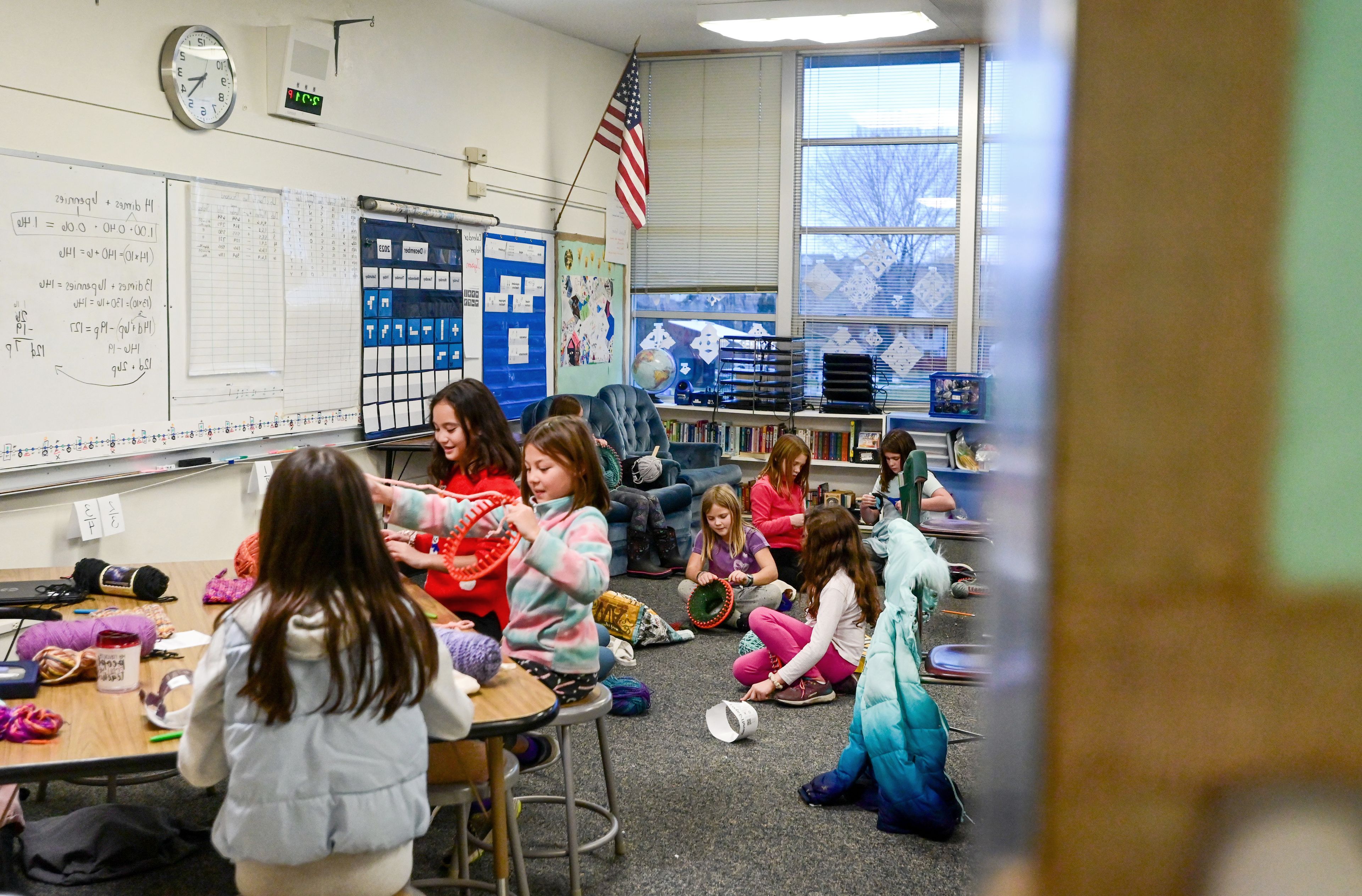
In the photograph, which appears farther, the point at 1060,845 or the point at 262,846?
the point at 262,846

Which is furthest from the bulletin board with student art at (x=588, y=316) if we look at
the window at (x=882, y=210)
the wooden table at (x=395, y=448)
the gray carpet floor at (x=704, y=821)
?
the gray carpet floor at (x=704, y=821)

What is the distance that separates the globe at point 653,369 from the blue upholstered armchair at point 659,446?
1.83ft

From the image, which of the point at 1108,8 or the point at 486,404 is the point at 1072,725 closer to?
the point at 1108,8

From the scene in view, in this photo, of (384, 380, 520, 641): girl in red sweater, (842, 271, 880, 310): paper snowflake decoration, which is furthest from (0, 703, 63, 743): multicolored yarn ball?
(842, 271, 880, 310): paper snowflake decoration

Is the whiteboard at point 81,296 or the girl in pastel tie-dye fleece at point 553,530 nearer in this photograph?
the girl in pastel tie-dye fleece at point 553,530

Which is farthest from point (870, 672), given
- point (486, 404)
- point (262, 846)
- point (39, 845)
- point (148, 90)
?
point (148, 90)

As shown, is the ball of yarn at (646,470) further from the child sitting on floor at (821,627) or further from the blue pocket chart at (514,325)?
the child sitting on floor at (821,627)

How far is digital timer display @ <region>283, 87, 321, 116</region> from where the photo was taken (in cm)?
445

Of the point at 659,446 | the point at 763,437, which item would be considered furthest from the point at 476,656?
the point at 763,437

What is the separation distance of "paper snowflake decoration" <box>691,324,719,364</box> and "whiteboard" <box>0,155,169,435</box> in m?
4.31

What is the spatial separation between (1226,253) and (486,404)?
2914mm

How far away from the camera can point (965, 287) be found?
275 inches

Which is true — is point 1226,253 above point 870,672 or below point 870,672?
above

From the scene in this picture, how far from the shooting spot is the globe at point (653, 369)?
24.6ft
